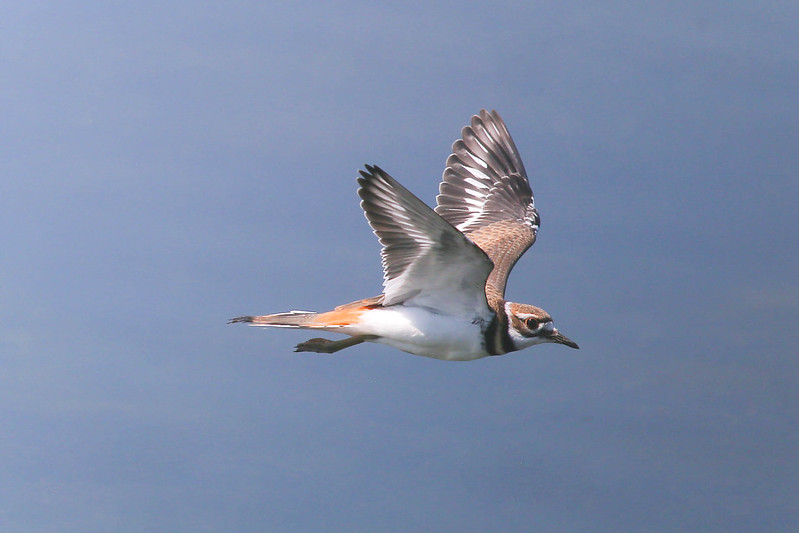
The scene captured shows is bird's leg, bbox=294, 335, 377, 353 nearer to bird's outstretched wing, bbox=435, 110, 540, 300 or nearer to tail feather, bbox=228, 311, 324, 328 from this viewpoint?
tail feather, bbox=228, 311, 324, 328

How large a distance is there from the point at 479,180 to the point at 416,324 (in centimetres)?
349

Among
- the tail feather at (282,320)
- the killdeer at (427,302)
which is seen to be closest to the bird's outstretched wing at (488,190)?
the killdeer at (427,302)

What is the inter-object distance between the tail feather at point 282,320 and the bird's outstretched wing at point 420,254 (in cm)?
73

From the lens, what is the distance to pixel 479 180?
1173 centimetres

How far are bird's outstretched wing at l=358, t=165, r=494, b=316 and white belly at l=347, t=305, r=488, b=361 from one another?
0.09 meters

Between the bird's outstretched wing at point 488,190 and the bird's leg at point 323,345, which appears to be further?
the bird's outstretched wing at point 488,190

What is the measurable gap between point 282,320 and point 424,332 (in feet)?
4.30

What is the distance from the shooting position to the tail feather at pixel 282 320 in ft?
28.4

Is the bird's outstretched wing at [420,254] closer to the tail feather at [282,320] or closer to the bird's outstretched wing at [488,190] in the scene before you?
the tail feather at [282,320]

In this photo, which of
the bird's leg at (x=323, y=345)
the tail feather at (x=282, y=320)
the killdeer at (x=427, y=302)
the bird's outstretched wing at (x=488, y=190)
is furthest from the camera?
the bird's outstretched wing at (x=488, y=190)

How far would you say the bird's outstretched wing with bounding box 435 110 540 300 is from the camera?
11.0 meters

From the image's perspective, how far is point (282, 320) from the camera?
8.74m

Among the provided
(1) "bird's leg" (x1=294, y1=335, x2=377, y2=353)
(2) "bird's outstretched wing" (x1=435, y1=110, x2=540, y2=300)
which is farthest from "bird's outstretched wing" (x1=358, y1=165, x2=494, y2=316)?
(2) "bird's outstretched wing" (x1=435, y1=110, x2=540, y2=300)

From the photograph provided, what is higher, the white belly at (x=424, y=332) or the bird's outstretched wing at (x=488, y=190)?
the bird's outstretched wing at (x=488, y=190)
